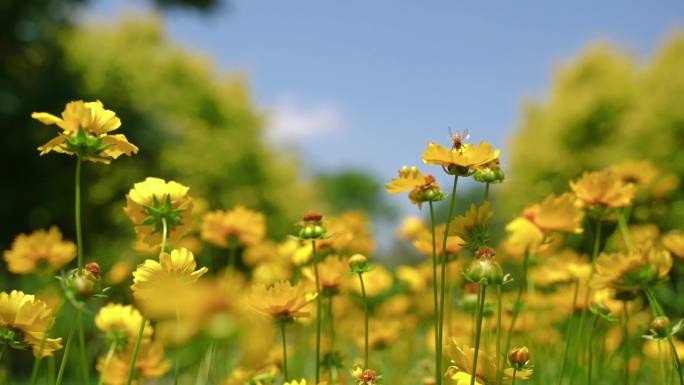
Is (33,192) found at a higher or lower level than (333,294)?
higher

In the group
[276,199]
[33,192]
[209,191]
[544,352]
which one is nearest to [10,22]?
[33,192]

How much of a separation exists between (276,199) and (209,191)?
977 millimetres

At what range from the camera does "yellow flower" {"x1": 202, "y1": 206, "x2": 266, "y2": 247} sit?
4.68 ft

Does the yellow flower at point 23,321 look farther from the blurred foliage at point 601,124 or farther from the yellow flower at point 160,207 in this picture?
the blurred foliage at point 601,124

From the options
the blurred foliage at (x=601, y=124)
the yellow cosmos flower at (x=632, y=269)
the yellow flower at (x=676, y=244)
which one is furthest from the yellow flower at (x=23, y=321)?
the blurred foliage at (x=601, y=124)

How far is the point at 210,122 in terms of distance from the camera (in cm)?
1035

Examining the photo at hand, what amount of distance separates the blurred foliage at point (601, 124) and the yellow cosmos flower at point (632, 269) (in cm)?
404

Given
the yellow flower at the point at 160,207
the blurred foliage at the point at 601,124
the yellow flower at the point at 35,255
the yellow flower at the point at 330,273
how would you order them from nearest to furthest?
the yellow flower at the point at 160,207, the yellow flower at the point at 330,273, the yellow flower at the point at 35,255, the blurred foliage at the point at 601,124

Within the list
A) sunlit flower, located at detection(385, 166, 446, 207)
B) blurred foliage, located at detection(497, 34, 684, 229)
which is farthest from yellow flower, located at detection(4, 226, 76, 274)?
blurred foliage, located at detection(497, 34, 684, 229)

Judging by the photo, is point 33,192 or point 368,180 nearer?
point 33,192

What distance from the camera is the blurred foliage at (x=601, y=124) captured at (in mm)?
6098

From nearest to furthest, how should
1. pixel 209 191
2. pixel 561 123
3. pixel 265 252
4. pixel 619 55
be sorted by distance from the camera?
pixel 265 252 < pixel 209 191 < pixel 561 123 < pixel 619 55

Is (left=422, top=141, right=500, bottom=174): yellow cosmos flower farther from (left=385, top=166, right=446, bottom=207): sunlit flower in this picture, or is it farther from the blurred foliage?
the blurred foliage

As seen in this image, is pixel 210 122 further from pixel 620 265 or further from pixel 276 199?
pixel 620 265
